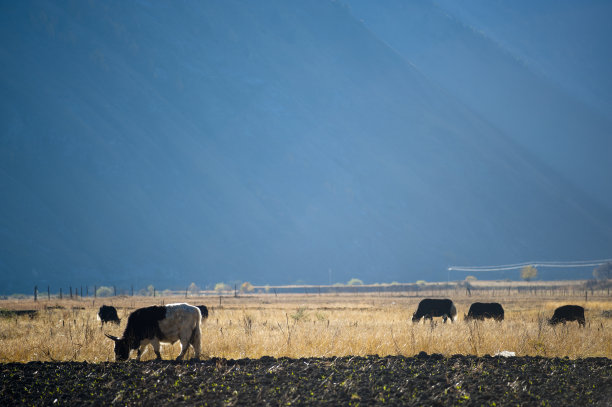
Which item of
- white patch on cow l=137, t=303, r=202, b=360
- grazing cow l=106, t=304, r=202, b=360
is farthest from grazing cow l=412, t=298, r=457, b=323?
grazing cow l=106, t=304, r=202, b=360

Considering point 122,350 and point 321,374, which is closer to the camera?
point 321,374

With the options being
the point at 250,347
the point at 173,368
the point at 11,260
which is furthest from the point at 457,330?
the point at 11,260

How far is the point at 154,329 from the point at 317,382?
5216 mm

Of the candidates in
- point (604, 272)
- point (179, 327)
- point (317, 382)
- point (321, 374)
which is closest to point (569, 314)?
point (321, 374)

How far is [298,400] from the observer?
10.6 metres

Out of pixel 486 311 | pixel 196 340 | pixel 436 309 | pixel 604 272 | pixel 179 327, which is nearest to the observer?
pixel 179 327

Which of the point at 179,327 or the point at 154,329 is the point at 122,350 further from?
the point at 179,327

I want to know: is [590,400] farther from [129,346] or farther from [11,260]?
[11,260]

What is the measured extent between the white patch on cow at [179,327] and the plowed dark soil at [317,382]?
3.35ft

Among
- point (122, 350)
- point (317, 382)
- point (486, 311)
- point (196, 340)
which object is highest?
point (486, 311)

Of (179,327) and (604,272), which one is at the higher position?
(604,272)

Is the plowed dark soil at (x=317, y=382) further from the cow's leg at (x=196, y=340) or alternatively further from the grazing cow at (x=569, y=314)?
the grazing cow at (x=569, y=314)

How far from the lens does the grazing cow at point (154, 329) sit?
15.0m

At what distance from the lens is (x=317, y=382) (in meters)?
11.9
